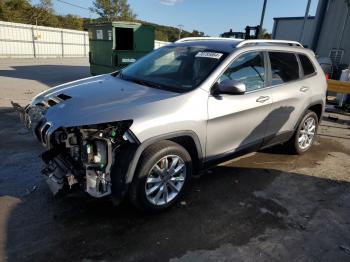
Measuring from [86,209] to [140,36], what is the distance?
30.2 ft

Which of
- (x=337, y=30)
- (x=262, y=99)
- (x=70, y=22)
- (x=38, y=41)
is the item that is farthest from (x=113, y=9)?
(x=262, y=99)

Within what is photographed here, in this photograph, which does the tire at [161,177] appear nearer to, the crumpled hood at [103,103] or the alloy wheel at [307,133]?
the crumpled hood at [103,103]

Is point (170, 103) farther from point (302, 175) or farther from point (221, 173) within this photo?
point (302, 175)

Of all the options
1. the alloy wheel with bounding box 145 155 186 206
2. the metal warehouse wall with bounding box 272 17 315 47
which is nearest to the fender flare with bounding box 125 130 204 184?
the alloy wheel with bounding box 145 155 186 206

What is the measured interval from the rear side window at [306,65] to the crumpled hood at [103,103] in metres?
2.65

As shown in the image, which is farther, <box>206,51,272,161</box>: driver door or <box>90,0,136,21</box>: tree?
<box>90,0,136,21</box>: tree

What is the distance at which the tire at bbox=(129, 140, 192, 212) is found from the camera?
3.09 metres

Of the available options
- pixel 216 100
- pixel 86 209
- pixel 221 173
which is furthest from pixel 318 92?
pixel 86 209

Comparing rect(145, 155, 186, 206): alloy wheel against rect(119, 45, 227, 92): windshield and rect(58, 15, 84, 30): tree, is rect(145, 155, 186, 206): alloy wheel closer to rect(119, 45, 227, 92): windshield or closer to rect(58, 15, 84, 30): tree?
rect(119, 45, 227, 92): windshield

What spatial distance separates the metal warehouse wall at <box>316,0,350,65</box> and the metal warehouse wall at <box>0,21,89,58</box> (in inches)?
736

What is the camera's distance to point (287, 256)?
291 cm

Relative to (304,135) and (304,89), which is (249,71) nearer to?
(304,89)

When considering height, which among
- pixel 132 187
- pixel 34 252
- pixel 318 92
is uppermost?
pixel 318 92

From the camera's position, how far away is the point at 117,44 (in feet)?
37.4
